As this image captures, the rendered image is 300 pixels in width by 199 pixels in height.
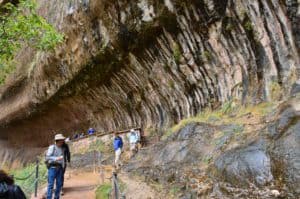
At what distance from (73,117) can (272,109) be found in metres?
18.6

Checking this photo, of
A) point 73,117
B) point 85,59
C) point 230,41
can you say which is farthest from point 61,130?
point 230,41

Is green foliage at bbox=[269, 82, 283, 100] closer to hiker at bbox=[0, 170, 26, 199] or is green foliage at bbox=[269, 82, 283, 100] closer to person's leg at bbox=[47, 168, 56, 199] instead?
person's leg at bbox=[47, 168, 56, 199]

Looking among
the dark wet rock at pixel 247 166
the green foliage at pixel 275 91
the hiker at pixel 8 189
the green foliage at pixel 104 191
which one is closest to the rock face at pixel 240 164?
the dark wet rock at pixel 247 166

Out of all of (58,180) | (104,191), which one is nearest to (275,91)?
(104,191)

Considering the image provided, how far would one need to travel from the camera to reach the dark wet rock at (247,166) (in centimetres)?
606

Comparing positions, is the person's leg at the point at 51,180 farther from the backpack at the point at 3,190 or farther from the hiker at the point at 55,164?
the backpack at the point at 3,190

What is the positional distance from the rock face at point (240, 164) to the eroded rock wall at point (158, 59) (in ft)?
6.18

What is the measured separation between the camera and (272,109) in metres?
8.05

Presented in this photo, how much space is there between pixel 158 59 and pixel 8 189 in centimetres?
1012

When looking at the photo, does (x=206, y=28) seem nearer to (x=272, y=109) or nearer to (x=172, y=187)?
(x=272, y=109)

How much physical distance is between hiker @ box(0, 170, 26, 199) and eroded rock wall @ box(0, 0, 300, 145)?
6.40 meters

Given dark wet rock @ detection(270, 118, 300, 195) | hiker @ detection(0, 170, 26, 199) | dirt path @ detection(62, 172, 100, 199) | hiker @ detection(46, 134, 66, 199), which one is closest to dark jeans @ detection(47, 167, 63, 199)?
hiker @ detection(46, 134, 66, 199)

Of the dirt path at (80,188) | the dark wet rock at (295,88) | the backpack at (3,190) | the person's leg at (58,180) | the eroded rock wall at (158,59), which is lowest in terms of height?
the dirt path at (80,188)

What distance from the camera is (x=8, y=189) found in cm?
432
